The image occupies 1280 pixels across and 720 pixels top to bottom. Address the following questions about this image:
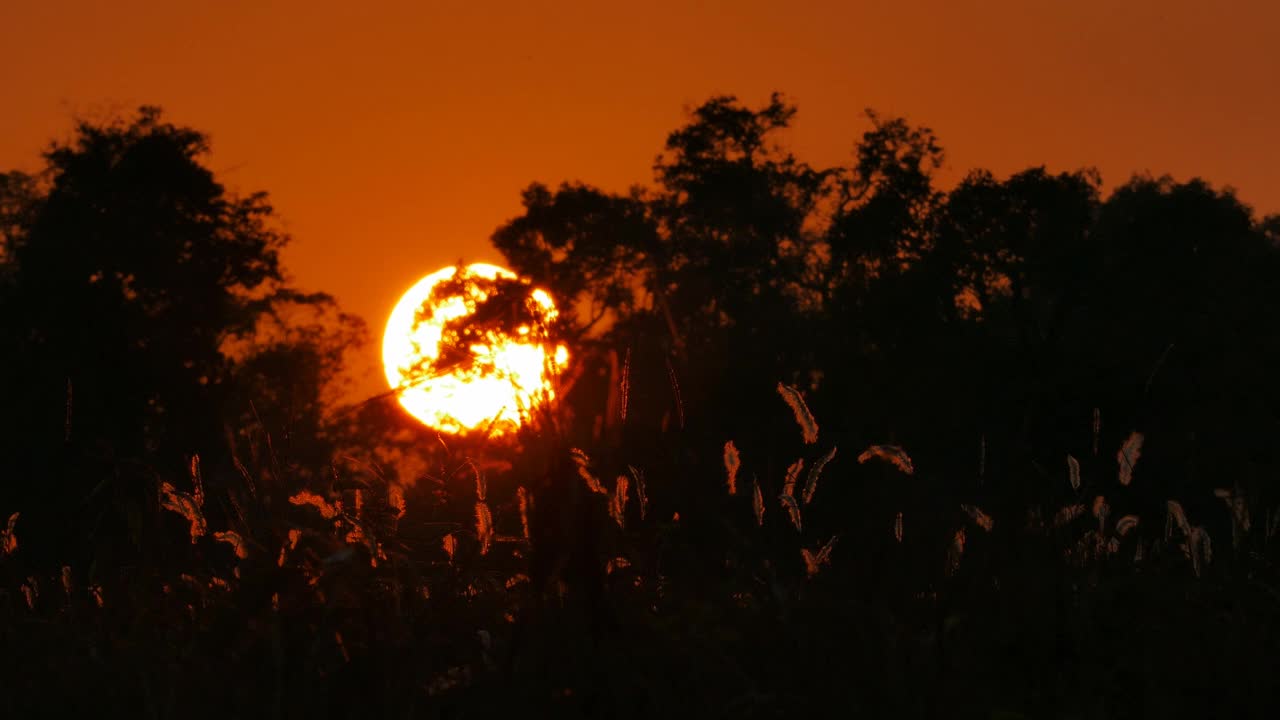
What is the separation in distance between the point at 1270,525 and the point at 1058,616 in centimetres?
148

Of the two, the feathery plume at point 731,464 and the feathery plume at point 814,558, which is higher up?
the feathery plume at point 731,464

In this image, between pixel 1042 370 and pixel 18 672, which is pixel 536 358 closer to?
pixel 18 672

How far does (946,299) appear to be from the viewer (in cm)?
3372

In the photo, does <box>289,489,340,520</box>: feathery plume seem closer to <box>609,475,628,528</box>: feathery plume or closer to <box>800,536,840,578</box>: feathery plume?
<box>609,475,628,528</box>: feathery plume

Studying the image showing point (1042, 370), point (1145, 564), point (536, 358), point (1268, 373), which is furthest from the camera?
point (1268, 373)

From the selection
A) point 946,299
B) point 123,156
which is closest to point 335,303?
point 123,156

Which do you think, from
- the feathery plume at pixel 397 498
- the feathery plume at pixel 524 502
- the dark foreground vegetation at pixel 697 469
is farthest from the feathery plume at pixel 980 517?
the feathery plume at pixel 397 498

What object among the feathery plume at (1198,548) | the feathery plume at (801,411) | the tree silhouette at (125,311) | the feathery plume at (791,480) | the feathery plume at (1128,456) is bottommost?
the feathery plume at (1198,548)

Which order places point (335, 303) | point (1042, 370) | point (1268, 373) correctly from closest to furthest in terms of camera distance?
point (1042, 370) < point (1268, 373) < point (335, 303)

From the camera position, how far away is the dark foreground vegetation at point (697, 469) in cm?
339

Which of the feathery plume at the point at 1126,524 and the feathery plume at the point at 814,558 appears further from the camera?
the feathery plume at the point at 1126,524

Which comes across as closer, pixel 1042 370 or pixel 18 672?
pixel 18 672

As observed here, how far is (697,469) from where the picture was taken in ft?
14.3

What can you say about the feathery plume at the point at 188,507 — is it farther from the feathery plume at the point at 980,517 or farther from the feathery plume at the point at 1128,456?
the feathery plume at the point at 1128,456
